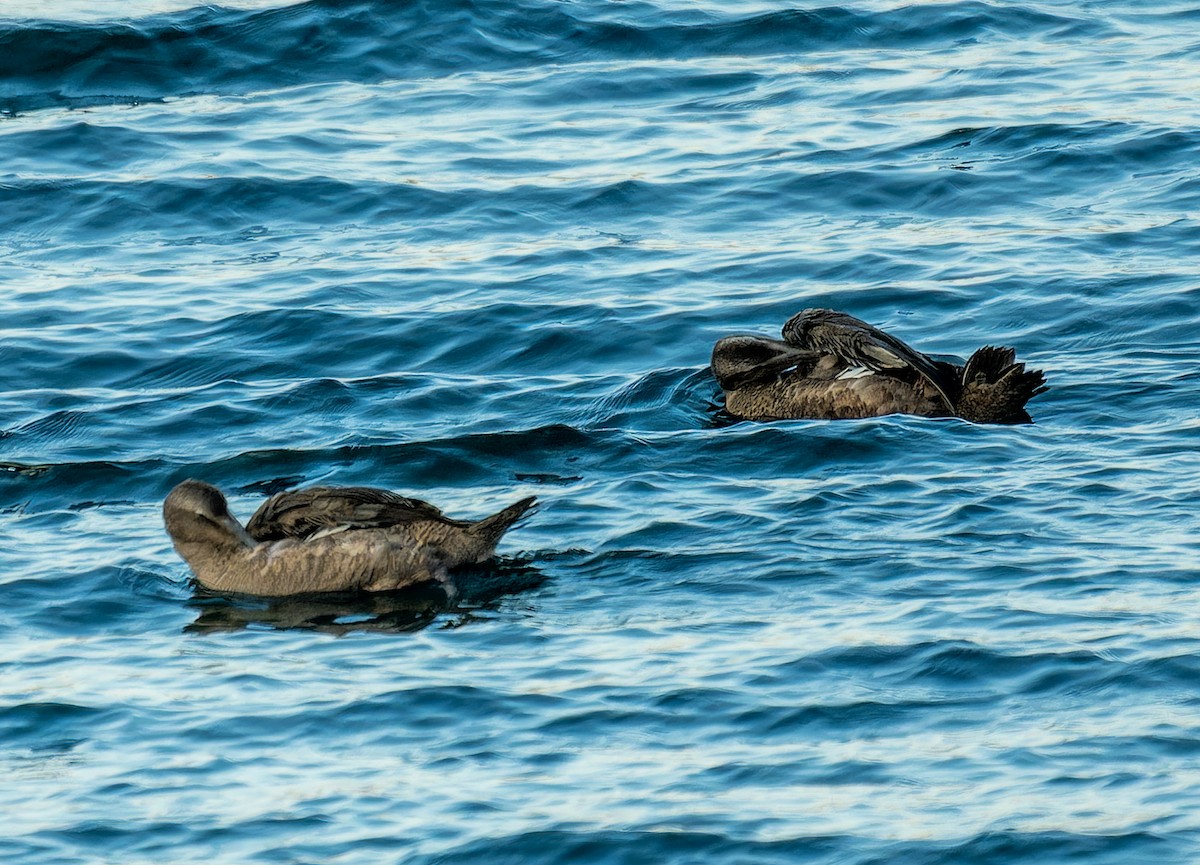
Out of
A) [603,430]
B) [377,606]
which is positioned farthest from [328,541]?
[603,430]

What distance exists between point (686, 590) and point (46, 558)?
10.6ft

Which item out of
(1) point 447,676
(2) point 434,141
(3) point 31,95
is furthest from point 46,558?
(3) point 31,95

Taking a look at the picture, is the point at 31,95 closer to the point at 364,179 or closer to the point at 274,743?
the point at 364,179

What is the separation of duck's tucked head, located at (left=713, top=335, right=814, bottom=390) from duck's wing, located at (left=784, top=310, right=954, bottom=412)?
0.43 ft

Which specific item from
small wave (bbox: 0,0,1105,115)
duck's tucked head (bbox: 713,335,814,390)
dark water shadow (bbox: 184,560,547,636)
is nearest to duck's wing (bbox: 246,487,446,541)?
dark water shadow (bbox: 184,560,547,636)

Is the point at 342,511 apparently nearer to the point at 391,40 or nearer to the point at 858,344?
the point at 858,344

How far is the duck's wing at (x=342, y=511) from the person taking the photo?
10.7 m

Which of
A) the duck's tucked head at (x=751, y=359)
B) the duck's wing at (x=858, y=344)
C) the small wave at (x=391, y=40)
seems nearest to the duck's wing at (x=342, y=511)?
the duck's tucked head at (x=751, y=359)

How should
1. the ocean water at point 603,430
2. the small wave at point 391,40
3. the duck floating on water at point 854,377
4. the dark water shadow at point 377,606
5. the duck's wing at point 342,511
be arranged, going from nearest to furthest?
the ocean water at point 603,430 → the dark water shadow at point 377,606 → the duck's wing at point 342,511 → the duck floating on water at point 854,377 → the small wave at point 391,40

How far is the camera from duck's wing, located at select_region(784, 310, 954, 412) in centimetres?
1274

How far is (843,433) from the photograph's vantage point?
40.6 feet

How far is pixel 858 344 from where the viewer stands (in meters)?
13.1

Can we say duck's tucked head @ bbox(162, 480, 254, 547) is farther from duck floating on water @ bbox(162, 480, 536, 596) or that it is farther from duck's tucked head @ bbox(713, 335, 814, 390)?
duck's tucked head @ bbox(713, 335, 814, 390)

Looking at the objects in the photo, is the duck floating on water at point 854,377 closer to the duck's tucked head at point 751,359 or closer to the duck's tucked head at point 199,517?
the duck's tucked head at point 751,359
